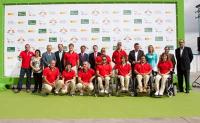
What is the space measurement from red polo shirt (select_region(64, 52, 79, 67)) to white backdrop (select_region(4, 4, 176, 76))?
3.27 ft

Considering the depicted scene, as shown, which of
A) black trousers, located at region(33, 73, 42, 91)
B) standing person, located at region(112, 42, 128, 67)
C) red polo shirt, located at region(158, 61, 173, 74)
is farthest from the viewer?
black trousers, located at region(33, 73, 42, 91)

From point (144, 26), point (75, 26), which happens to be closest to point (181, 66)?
point (144, 26)

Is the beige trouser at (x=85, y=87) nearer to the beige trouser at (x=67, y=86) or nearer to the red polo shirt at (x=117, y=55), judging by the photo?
the beige trouser at (x=67, y=86)

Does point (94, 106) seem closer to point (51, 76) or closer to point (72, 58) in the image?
point (51, 76)

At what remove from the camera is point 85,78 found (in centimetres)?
1115

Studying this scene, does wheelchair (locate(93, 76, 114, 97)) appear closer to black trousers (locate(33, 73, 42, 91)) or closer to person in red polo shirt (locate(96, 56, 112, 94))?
person in red polo shirt (locate(96, 56, 112, 94))

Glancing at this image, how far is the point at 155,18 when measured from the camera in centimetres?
1252

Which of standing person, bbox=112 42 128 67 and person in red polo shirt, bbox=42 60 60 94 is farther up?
standing person, bbox=112 42 128 67

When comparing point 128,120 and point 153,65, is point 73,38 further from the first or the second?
point 128,120

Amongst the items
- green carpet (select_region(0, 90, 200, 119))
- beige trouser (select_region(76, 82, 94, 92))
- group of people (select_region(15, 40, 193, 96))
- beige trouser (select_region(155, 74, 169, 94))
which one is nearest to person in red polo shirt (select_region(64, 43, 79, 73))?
group of people (select_region(15, 40, 193, 96))

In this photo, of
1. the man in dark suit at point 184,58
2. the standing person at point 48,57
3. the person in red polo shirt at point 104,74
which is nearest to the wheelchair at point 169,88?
the man in dark suit at point 184,58

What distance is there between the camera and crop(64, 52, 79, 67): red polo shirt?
11.5 meters

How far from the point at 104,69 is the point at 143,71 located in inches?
41.4

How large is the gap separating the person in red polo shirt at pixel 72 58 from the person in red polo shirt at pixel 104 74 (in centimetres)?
78
